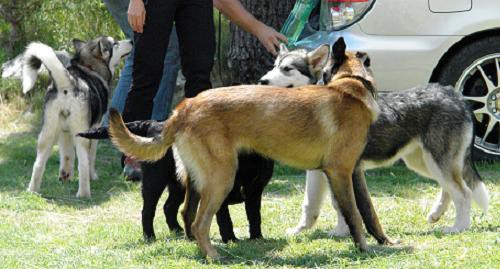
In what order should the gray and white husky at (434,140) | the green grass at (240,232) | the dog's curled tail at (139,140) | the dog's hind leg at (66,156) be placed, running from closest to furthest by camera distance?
the green grass at (240,232), the dog's curled tail at (139,140), the gray and white husky at (434,140), the dog's hind leg at (66,156)

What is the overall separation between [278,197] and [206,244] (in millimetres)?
2206

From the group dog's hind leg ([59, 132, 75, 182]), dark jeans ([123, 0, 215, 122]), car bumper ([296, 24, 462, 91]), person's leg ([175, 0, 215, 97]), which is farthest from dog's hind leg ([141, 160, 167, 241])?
dog's hind leg ([59, 132, 75, 182])

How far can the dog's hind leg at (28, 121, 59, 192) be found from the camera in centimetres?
760

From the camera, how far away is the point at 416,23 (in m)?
7.57

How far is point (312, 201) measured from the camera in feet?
19.9

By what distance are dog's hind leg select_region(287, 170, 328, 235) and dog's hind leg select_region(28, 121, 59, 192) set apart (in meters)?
2.50

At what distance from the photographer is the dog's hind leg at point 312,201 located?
239 inches

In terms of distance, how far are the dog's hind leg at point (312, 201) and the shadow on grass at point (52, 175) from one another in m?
2.02

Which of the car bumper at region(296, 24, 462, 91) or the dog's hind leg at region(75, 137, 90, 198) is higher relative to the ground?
the car bumper at region(296, 24, 462, 91)

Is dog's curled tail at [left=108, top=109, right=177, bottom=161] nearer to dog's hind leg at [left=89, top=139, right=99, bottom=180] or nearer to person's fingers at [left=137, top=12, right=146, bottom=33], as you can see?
person's fingers at [left=137, top=12, right=146, bottom=33]

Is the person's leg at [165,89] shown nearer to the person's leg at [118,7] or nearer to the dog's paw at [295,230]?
the person's leg at [118,7]

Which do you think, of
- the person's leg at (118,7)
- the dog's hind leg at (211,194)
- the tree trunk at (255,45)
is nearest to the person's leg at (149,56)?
the dog's hind leg at (211,194)

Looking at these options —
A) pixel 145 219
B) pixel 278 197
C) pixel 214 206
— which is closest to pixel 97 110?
pixel 278 197

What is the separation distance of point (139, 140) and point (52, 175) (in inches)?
143
